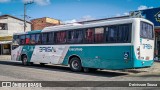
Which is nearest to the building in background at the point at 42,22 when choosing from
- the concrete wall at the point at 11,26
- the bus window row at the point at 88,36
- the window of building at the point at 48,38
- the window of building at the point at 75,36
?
the concrete wall at the point at 11,26

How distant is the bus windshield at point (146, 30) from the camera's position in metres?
14.6

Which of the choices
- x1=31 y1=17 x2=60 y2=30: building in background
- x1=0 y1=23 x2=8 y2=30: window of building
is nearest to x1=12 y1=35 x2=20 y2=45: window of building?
x1=0 y1=23 x2=8 y2=30: window of building

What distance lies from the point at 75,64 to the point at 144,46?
16.2 feet

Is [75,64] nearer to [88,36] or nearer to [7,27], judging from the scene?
[88,36]

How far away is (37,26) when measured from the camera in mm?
60312

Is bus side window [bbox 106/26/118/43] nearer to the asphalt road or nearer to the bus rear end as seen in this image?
the bus rear end

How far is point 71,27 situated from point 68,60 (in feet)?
7.30

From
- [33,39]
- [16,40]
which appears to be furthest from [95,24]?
[16,40]

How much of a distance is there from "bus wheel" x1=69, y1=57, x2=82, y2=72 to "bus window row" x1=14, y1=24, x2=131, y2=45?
115cm

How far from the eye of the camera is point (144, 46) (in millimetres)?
14727

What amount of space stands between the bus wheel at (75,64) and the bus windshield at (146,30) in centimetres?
465

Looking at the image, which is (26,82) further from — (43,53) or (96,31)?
(43,53)

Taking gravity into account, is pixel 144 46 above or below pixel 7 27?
below

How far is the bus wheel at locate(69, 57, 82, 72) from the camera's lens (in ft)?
56.7
